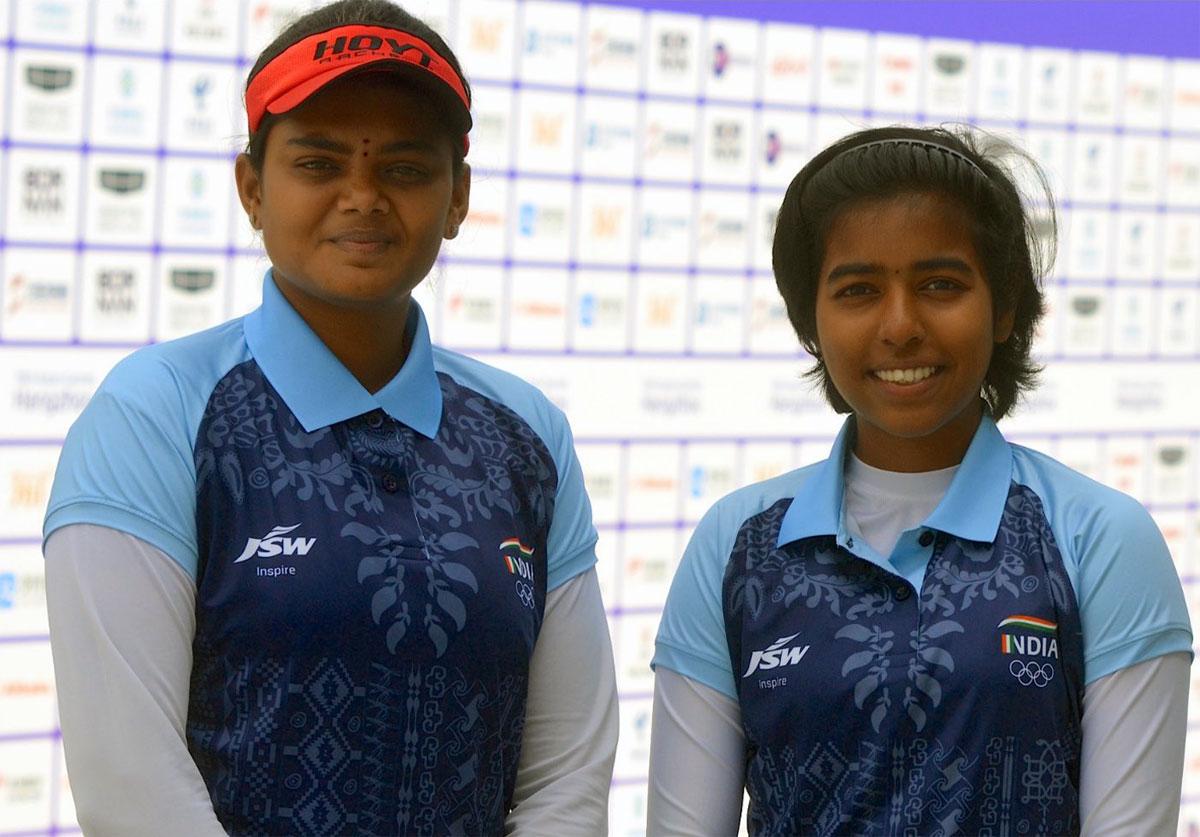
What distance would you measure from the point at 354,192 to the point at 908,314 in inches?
18.0

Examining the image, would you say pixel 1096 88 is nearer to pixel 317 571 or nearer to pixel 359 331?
pixel 359 331

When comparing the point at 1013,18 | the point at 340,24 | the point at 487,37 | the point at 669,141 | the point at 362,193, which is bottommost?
the point at 362,193

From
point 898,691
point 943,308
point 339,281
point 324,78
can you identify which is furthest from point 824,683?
point 324,78

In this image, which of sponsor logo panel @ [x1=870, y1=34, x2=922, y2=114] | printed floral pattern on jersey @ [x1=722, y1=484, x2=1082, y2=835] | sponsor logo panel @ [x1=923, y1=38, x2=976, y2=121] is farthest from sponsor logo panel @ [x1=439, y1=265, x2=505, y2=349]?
printed floral pattern on jersey @ [x1=722, y1=484, x2=1082, y2=835]

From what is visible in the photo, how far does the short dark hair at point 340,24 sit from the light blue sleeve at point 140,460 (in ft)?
0.66

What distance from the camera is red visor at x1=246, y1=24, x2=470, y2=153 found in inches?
42.5

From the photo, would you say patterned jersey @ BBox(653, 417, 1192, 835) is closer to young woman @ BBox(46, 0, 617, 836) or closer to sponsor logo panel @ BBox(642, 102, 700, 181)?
young woman @ BBox(46, 0, 617, 836)

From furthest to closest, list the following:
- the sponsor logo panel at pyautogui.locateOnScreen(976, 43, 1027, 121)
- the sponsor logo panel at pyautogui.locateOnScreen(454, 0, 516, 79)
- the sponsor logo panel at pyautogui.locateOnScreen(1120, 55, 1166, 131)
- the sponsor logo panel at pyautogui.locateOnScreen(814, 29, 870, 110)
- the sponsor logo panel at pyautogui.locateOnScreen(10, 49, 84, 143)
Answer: the sponsor logo panel at pyautogui.locateOnScreen(1120, 55, 1166, 131), the sponsor logo panel at pyautogui.locateOnScreen(976, 43, 1027, 121), the sponsor logo panel at pyautogui.locateOnScreen(814, 29, 870, 110), the sponsor logo panel at pyautogui.locateOnScreen(454, 0, 516, 79), the sponsor logo panel at pyautogui.locateOnScreen(10, 49, 84, 143)

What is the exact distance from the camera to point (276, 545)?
104 centimetres

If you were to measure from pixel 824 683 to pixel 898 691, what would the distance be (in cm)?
6

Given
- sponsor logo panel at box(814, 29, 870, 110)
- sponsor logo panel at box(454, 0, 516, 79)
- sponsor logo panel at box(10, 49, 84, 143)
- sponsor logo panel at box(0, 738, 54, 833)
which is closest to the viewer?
sponsor logo panel at box(10, 49, 84, 143)

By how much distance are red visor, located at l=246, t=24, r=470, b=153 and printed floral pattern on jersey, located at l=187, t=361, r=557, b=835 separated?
22cm

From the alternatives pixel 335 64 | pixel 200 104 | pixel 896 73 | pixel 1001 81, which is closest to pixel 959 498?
pixel 335 64

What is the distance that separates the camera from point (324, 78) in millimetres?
1070
